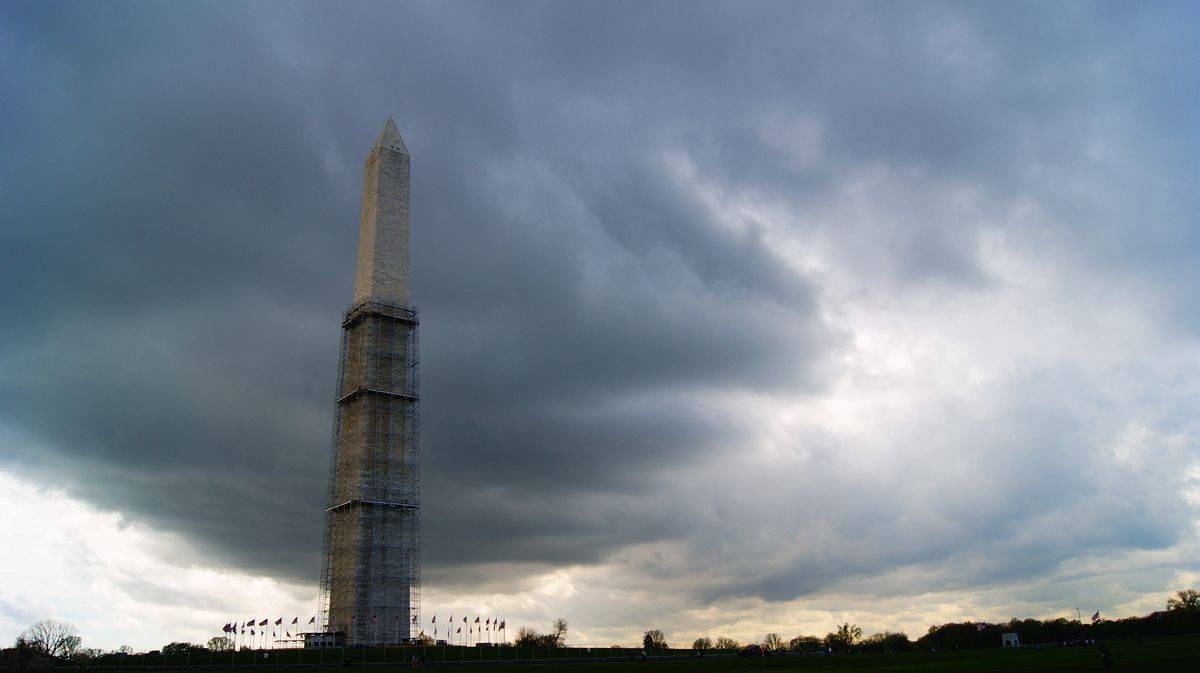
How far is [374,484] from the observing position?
76.5m

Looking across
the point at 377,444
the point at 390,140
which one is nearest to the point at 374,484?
the point at 377,444

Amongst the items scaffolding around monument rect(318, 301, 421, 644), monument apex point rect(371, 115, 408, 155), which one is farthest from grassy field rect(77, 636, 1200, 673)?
monument apex point rect(371, 115, 408, 155)

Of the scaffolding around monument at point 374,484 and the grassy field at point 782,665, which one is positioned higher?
A: the scaffolding around monument at point 374,484

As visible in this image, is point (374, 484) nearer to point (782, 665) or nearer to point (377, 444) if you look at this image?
point (377, 444)

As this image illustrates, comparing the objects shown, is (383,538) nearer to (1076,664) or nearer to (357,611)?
(357,611)

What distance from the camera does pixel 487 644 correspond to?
266ft

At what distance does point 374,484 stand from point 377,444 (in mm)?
3338

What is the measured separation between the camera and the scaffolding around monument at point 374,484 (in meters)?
74.4

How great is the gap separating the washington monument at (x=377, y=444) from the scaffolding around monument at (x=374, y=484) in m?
0.08

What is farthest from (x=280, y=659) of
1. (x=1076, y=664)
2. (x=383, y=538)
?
(x=1076, y=664)

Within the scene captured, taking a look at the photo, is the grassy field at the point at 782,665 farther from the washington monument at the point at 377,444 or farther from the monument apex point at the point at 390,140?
the monument apex point at the point at 390,140

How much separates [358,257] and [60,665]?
132ft

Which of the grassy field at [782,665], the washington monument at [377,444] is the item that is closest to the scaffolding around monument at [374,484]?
the washington monument at [377,444]

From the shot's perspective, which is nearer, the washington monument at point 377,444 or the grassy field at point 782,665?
the grassy field at point 782,665
